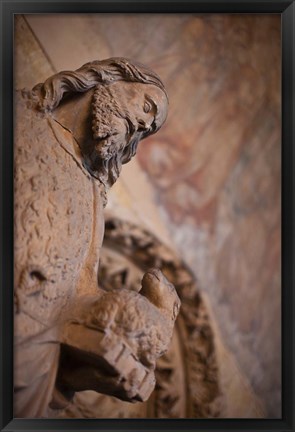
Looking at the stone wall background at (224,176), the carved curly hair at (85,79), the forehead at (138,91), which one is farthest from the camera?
the stone wall background at (224,176)

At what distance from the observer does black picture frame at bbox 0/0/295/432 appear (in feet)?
6.31

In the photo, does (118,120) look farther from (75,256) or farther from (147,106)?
(75,256)

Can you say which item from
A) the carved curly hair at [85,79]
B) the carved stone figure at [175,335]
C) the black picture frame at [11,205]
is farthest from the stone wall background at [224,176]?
the carved curly hair at [85,79]

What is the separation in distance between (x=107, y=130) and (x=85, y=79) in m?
0.19

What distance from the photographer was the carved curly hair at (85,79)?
2.10 metres

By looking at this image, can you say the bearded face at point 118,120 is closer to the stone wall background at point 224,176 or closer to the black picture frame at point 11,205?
the black picture frame at point 11,205

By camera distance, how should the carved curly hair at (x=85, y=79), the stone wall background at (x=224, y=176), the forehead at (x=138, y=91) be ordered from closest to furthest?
the carved curly hair at (x=85, y=79), the forehead at (x=138, y=91), the stone wall background at (x=224, y=176)

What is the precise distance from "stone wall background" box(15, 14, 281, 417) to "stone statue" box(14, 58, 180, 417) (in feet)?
6.89

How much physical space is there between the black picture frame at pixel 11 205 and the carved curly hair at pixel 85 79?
102 mm

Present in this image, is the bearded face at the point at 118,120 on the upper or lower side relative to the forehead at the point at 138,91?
lower

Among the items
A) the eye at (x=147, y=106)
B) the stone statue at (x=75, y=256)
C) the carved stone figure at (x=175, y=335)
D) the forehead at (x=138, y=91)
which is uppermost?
the forehead at (x=138, y=91)

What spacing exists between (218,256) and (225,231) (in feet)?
0.74

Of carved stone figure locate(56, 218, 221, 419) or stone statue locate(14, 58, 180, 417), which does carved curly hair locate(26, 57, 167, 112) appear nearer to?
stone statue locate(14, 58, 180, 417)

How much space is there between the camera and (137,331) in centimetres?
186
